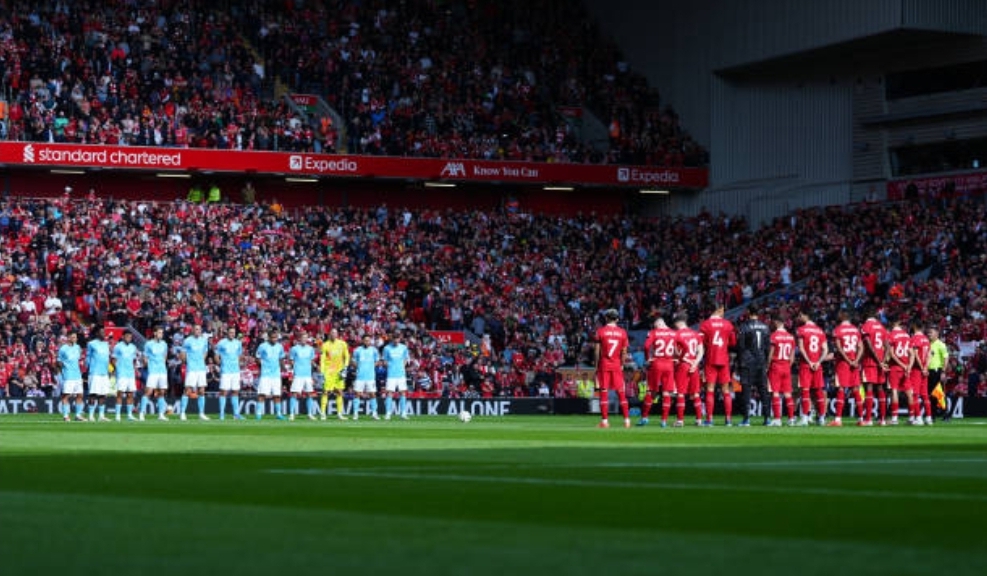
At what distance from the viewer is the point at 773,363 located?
3319cm

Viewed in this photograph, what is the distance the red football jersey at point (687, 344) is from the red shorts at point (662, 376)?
0.30 m

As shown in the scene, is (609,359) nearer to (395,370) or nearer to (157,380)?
(395,370)

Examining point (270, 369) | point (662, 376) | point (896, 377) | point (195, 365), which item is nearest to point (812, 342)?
point (896, 377)

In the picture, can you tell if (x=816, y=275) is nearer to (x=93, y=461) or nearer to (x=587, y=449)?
(x=587, y=449)

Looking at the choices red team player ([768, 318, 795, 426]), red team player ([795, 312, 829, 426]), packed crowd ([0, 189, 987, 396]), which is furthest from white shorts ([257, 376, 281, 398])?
red team player ([795, 312, 829, 426])

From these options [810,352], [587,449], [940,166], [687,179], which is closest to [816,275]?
[940,166]

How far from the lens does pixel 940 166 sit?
58500 mm

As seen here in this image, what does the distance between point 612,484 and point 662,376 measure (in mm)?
18093

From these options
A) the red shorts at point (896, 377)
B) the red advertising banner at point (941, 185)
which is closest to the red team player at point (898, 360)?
the red shorts at point (896, 377)

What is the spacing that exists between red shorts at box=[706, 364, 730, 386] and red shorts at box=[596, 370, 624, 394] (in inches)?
89.8

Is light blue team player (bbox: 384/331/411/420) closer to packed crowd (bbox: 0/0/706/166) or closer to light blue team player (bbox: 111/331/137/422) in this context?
light blue team player (bbox: 111/331/137/422)

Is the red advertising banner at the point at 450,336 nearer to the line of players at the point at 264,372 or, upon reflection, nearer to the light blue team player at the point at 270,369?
the line of players at the point at 264,372

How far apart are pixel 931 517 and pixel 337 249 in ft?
154

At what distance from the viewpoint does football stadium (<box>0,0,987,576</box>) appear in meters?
35.4
